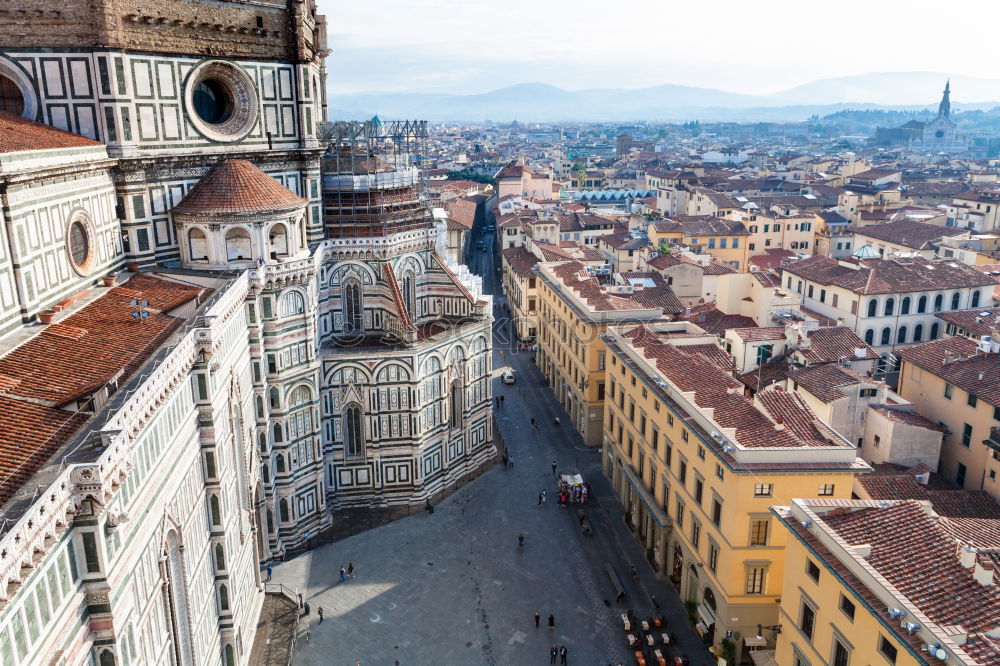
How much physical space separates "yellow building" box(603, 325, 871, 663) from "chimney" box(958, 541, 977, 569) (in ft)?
26.4

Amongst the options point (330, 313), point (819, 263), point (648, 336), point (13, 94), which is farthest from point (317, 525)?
point (819, 263)

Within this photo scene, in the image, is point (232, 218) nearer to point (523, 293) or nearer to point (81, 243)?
point (81, 243)

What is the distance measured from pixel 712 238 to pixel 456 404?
52487 mm

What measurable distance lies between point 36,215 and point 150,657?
16911 millimetres

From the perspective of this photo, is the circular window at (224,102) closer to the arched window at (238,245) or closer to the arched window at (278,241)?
the arched window at (238,245)

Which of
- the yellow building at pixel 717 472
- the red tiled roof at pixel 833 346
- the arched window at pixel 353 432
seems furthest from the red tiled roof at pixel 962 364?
the arched window at pixel 353 432

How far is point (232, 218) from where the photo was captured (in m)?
38.0

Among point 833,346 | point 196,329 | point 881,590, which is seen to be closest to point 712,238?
point 833,346

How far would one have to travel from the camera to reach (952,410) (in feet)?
148

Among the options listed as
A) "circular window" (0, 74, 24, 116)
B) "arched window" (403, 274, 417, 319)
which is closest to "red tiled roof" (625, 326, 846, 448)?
"arched window" (403, 274, 417, 319)

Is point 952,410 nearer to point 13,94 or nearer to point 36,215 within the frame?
point 36,215

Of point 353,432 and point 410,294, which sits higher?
point 410,294

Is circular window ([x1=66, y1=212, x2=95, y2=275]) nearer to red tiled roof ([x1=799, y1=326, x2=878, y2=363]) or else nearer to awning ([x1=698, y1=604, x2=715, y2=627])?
awning ([x1=698, y1=604, x2=715, y2=627])

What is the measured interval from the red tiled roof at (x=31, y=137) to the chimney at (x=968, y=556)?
33.8 metres
